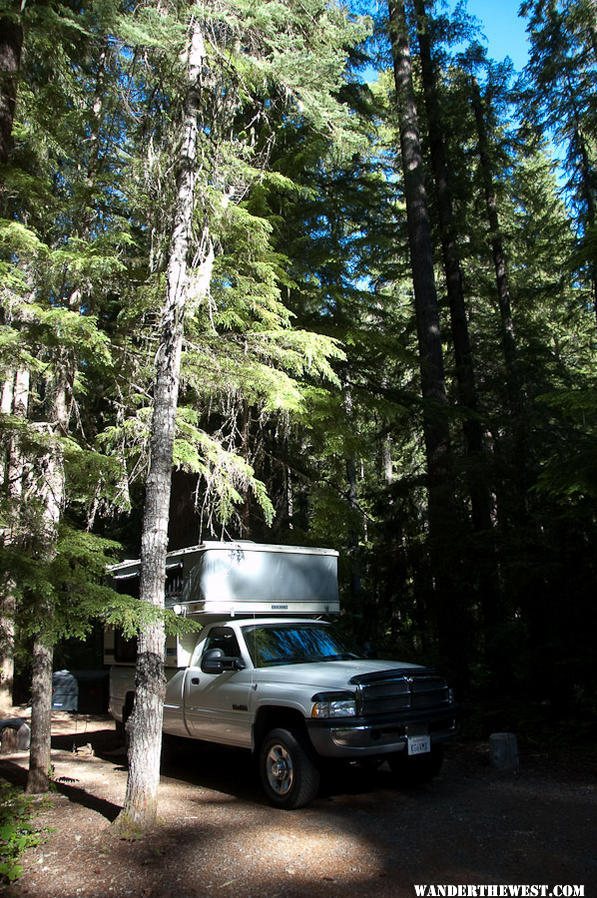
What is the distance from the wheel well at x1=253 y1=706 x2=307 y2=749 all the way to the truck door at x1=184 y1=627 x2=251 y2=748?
A: 116 mm

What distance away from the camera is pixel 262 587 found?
8617mm

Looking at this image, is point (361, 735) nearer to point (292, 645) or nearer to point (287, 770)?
point (287, 770)

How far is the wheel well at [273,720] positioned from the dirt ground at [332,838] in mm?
665

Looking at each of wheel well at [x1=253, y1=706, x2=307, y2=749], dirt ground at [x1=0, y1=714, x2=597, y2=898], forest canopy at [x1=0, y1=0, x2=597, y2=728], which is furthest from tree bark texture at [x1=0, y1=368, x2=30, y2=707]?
wheel well at [x1=253, y1=706, x2=307, y2=749]

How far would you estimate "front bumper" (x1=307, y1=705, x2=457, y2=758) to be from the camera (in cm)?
610

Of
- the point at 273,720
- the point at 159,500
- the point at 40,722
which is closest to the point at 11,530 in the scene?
the point at 159,500

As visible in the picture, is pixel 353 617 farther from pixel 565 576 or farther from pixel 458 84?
pixel 458 84

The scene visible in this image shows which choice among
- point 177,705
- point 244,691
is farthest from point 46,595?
point 177,705

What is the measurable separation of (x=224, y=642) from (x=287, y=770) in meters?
1.94

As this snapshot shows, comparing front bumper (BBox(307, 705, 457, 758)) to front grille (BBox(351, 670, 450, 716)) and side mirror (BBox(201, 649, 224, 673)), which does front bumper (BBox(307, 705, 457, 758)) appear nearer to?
front grille (BBox(351, 670, 450, 716))

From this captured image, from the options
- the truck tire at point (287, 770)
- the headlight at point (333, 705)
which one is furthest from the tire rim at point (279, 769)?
the headlight at point (333, 705)

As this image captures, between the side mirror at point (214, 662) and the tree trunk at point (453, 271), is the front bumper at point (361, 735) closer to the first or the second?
the side mirror at point (214, 662)

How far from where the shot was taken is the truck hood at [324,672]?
6.47 metres

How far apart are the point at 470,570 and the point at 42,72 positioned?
34.4 ft
